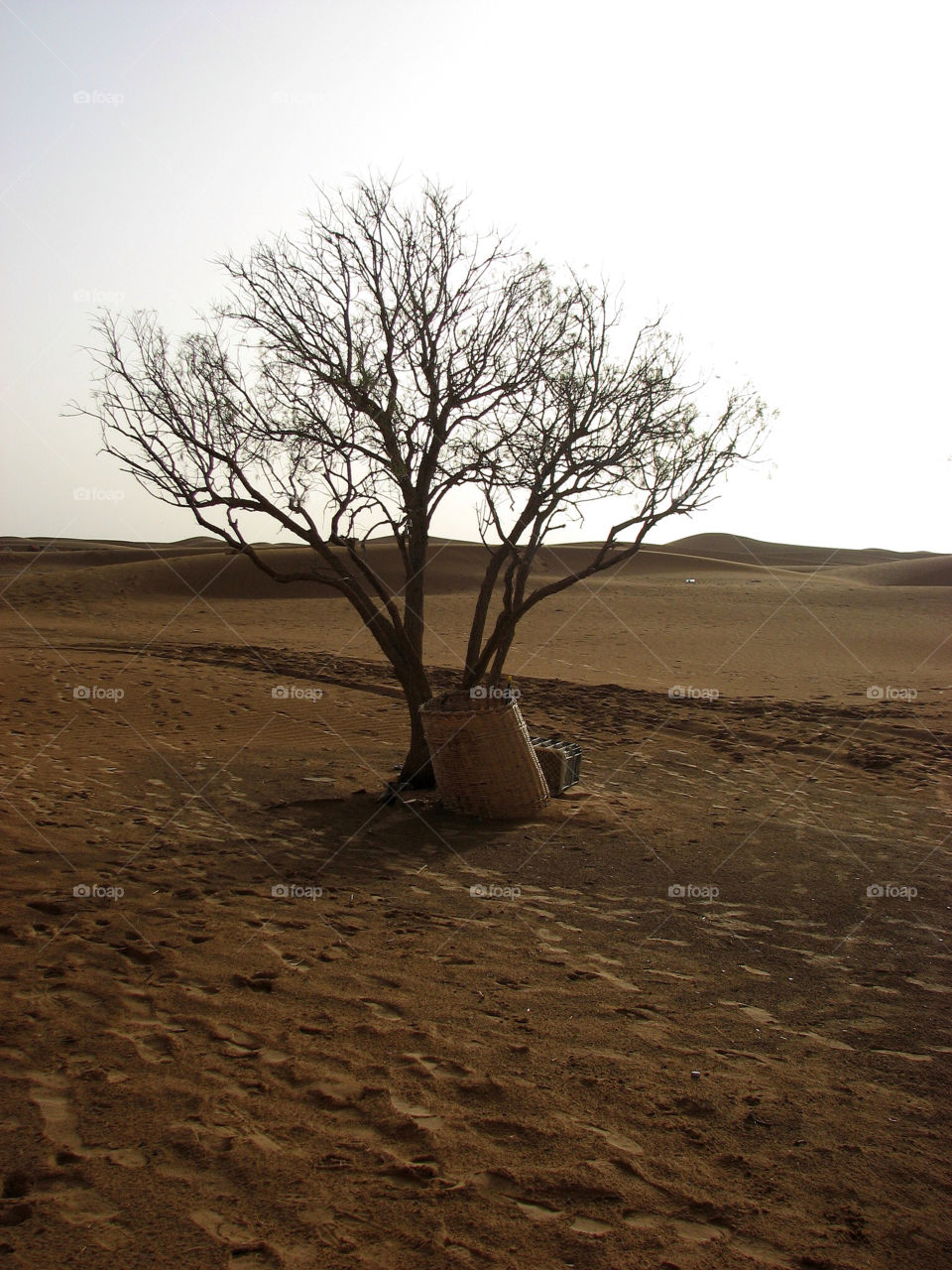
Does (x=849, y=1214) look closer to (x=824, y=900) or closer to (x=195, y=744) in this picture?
(x=824, y=900)

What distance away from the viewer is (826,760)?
35.2ft

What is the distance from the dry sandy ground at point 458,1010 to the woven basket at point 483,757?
27 cm

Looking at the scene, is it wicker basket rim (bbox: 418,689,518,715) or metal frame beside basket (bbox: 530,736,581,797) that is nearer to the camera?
wicker basket rim (bbox: 418,689,518,715)

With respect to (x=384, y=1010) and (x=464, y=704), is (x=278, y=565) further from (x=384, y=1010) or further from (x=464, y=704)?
(x=384, y=1010)

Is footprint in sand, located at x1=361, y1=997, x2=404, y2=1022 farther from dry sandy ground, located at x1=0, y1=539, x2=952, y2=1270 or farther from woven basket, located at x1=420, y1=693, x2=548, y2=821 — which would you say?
woven basket, located at x1=420, y1=693, x2=548, y2=821

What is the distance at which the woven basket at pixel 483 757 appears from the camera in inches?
293

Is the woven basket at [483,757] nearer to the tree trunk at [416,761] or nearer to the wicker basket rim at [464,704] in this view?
the wicker basket rim at [464,704]

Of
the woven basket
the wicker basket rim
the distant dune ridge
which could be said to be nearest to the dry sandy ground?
the woven basket

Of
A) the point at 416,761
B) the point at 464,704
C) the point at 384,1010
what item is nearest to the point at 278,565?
the point at 416,761

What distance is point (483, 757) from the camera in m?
7.50

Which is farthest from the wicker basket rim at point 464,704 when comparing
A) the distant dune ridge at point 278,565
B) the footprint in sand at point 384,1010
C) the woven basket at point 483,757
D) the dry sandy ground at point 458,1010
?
the distant dune ridge at point 278,565

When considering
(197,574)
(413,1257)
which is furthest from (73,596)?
(413,1257)

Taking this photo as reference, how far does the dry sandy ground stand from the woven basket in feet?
0.88

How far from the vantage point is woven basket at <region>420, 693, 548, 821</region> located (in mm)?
7438
